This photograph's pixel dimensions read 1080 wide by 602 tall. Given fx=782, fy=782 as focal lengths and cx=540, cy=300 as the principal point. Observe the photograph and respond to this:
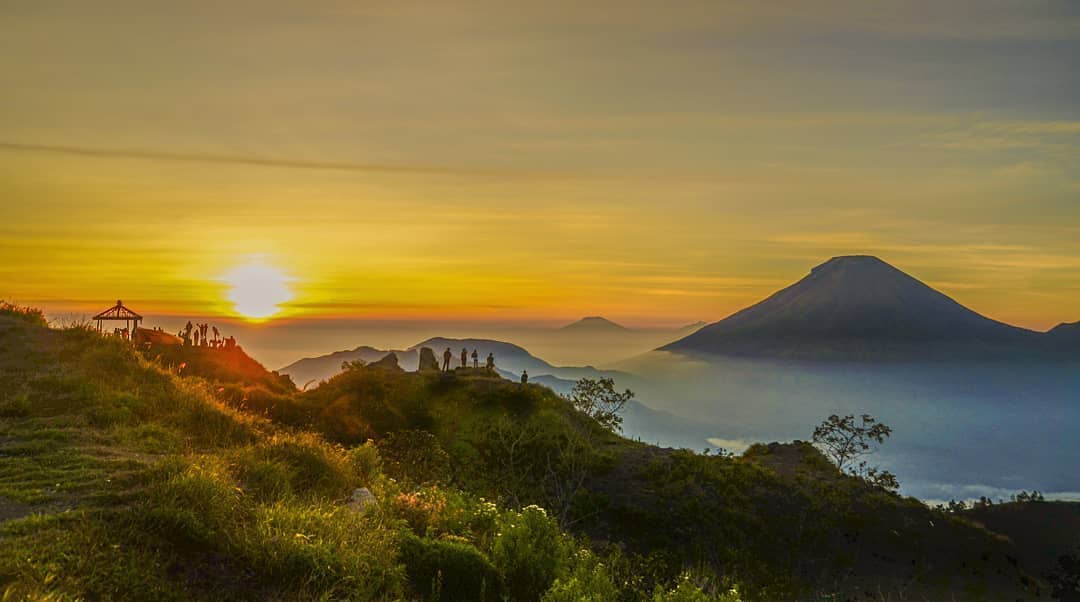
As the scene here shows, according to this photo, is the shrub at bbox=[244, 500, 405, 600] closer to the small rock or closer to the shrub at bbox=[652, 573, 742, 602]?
the small rock

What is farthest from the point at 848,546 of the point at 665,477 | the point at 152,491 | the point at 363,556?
the point at 152,491

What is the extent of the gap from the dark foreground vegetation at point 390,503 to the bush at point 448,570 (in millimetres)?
33

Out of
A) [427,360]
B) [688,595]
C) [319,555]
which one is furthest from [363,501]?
[427,360]

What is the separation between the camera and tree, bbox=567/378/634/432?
31.2m

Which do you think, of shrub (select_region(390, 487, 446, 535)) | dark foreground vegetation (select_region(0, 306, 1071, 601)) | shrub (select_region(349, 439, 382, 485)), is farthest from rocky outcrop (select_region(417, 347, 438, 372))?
shrub (select_region(390, 487, 446, 535))

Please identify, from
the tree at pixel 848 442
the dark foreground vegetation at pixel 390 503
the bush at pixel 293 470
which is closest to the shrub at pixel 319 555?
the dark foreground vegetation at pixel 390 503

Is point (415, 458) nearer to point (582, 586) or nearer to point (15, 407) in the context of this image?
point (15, 407)

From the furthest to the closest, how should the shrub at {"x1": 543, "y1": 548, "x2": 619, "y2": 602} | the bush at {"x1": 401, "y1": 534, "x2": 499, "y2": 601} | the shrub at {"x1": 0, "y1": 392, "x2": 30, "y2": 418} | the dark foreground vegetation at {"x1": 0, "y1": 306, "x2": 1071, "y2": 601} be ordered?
the shrub at {"x1": 0, "y1": 392, "x2": 30, "y2": 418}
the bush at {"x1": 401, "y1": 534, "x2": 499, "y2": 601}
the shrub at {"x1": 543, "y1": 548, "x2": 619, "y2": 602}
the dark foreground vegetation at {"x1": 0, "y1": 306, "x2": 1071, "y2": 601}

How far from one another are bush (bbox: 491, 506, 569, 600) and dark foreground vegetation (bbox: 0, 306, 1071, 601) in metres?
0.04

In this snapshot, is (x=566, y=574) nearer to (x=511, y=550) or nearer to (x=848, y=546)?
(x=511, y=550)

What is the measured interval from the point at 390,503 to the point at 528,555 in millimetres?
2817

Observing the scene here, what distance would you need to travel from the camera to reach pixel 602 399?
3150cm

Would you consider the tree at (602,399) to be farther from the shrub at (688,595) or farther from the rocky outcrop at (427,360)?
the rocky outcrop at (427,360)

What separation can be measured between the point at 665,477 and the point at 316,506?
24.6m
